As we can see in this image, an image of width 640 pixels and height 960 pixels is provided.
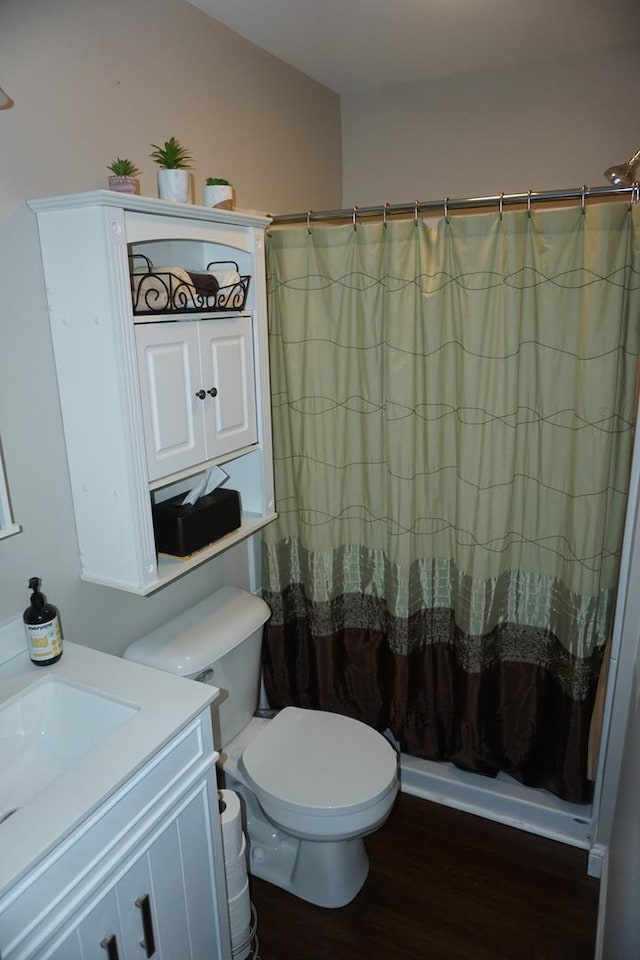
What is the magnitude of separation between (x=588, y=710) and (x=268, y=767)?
960 mm

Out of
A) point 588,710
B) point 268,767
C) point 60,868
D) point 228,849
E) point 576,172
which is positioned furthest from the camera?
point 576,172

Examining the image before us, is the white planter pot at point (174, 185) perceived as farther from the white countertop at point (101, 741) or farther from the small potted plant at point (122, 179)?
the white countertop at point (101, 741)

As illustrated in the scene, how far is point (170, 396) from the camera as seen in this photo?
1537 millimetres

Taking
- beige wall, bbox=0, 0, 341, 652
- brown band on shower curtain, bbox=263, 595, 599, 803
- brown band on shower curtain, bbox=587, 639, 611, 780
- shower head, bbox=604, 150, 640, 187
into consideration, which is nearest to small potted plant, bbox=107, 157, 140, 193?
beige wall, bbox=0, 0, 341, 652

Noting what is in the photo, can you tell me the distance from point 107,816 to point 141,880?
204 mm

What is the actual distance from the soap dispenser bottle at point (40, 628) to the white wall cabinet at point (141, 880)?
378 millimetres

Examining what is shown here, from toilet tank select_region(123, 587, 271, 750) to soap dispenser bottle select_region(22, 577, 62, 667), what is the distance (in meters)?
0.33

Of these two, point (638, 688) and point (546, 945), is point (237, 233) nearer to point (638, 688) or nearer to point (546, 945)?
point (638, 688)

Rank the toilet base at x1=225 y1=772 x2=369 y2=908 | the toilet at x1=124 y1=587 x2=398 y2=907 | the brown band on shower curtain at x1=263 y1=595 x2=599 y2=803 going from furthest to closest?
1. the brown band on shower curtain at x1=263 y1=595 x2=599 y2=803
2. the toilet base at x1=225 y1=772 x2=369 y2=908
3. the toilet at x1=124 y1=587 x2=398 y2=907

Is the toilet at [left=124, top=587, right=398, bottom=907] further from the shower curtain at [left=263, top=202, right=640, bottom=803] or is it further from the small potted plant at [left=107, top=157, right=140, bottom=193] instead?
the small potted plant at [left=107, top=157, right=140, bottom=193]

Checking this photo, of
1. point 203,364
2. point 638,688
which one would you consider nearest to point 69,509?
point 203,364

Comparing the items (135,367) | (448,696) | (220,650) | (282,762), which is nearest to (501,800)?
(448,696)

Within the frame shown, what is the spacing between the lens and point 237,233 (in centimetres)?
173

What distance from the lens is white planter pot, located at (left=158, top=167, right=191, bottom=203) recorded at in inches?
60.3
